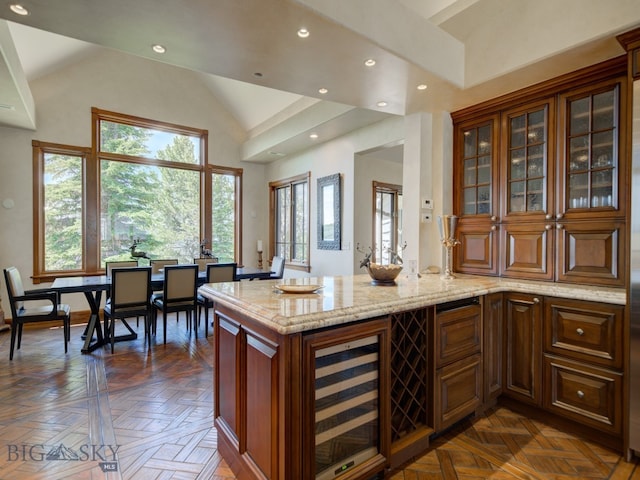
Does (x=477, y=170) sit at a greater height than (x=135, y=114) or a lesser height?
lesser

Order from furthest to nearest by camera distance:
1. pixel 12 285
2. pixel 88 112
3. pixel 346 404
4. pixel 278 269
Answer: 1. pixel 278 269
2. pixel 88 112
3. pixel 12 285
4. pixel 346 404

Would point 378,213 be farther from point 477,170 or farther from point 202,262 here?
point 202,262

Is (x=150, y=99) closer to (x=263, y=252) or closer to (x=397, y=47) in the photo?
(x=263, y=252)

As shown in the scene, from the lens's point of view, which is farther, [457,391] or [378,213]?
[378,213]

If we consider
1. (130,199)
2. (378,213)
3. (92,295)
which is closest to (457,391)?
(378,213)

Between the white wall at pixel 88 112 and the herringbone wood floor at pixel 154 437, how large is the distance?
257 centimetres

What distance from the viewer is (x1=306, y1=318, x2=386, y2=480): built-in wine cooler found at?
1.54 m

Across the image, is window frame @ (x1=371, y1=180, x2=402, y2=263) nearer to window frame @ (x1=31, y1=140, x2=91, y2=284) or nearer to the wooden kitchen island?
the wooden kitchen island

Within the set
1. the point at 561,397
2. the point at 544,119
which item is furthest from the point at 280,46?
the point at 561,397

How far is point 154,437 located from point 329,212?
3974mm

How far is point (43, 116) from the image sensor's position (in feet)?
16.6

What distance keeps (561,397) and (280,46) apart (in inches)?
124

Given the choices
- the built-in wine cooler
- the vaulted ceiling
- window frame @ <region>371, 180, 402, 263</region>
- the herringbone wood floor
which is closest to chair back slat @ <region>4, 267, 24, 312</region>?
the herringbone wood floor

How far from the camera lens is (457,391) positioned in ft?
7.32
